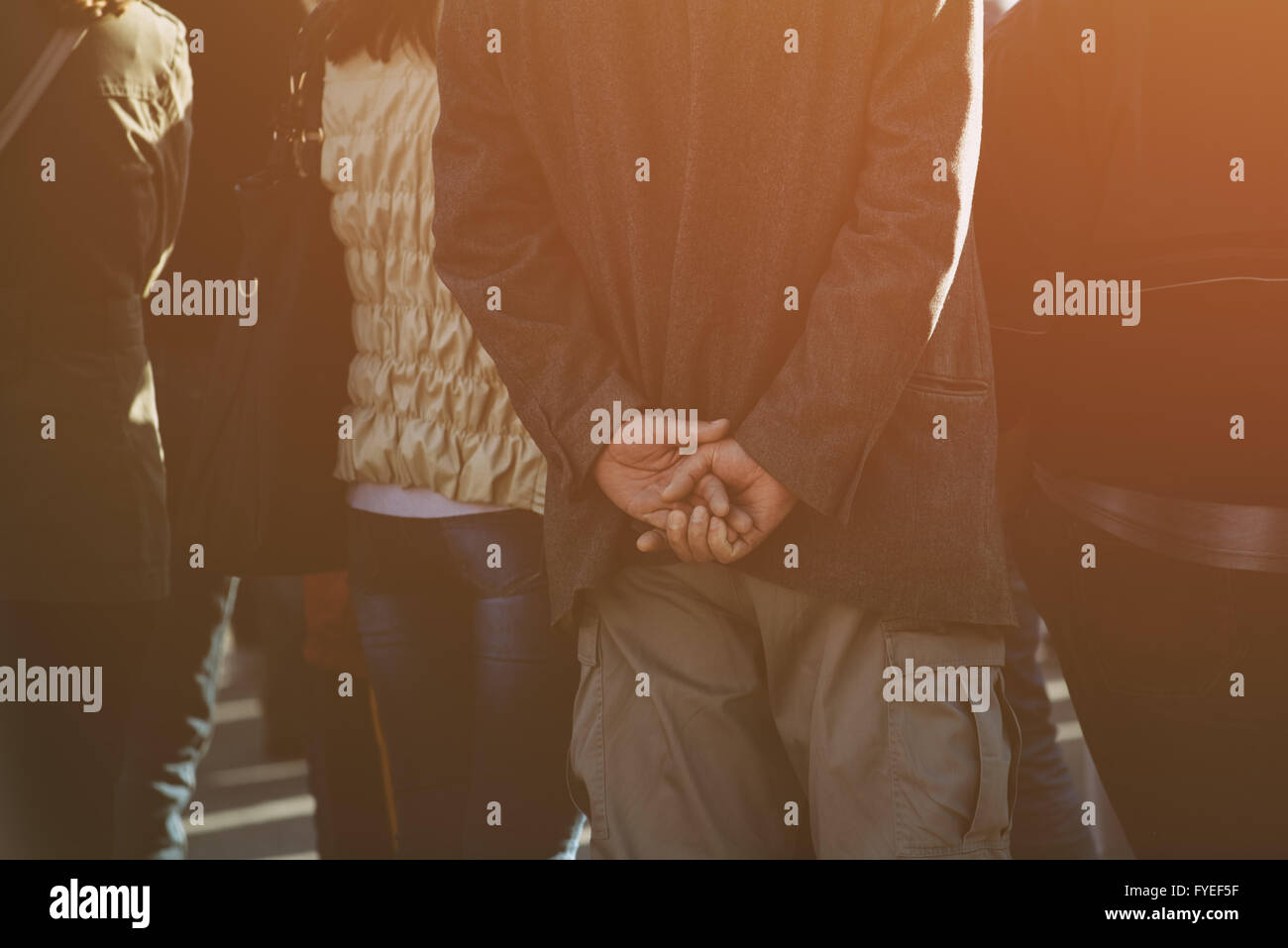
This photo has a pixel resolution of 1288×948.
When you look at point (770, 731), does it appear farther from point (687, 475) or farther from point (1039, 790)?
point (1039, 790)

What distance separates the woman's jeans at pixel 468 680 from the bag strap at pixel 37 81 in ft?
2.94

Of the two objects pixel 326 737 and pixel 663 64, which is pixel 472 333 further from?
pixel 326 737

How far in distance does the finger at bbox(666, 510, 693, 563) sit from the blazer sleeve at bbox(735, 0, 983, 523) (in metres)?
0.12

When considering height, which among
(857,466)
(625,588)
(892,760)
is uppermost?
(857,466)

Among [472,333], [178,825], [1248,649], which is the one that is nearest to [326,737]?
[178,825]

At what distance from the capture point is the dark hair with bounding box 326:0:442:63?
212 cm

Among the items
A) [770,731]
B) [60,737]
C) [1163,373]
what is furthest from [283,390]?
[1163,373]

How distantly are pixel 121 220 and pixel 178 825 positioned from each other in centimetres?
120

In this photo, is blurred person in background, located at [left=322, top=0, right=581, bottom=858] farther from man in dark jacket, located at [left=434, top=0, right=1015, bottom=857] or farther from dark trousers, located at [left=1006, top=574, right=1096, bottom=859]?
dark trousers, located at [left=1006, top=574, right=1096, bottom=859]

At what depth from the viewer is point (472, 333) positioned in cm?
217

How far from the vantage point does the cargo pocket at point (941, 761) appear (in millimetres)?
1670

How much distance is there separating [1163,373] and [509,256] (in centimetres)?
88

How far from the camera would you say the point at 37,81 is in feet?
8.02

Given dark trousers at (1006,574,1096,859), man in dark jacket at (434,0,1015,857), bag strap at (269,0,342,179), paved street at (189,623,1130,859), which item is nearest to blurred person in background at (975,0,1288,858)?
man in dark jacket at (434,0,1015,857)
